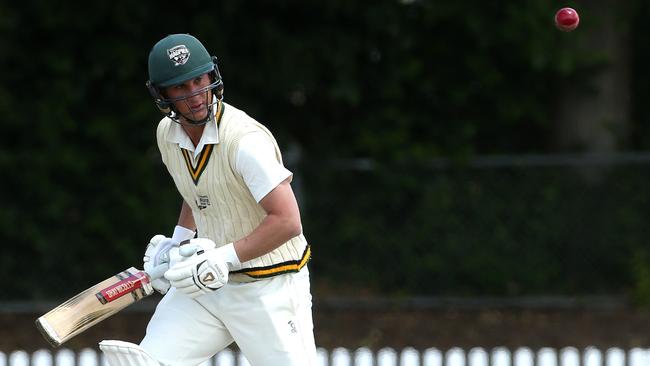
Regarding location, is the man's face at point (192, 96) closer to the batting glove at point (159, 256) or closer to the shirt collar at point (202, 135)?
the shirt collar at point (202, 135)

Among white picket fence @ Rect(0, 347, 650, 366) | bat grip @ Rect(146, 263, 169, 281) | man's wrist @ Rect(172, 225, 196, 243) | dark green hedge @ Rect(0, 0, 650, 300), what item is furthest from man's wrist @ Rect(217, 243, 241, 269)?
dark green hedge @ Rect(0, 0, 650, 300)

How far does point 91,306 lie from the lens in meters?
3.83

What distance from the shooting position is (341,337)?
7336mm

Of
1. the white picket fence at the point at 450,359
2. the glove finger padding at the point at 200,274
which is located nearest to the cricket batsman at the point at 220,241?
the glove finger padding at the point at 200,274

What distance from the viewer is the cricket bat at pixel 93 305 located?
147 inches

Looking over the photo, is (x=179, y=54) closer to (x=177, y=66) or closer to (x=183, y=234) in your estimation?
(x=177, y=66)

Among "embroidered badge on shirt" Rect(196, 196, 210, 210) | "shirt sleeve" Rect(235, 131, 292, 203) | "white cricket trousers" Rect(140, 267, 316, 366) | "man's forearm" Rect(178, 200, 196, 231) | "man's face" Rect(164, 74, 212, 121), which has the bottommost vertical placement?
"white cricket trousers" Rect(140, 267, 316, 366)

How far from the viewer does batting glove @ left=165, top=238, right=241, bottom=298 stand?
3.59 m

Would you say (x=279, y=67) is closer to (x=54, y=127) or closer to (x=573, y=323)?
(x=54, y=127)

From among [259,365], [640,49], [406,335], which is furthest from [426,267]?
[259,365]

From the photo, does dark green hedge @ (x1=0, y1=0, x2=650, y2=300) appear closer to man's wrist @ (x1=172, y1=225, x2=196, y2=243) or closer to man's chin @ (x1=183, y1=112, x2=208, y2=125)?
man's wrist @ (x1=172, y1=225, x2=196, y2=243)

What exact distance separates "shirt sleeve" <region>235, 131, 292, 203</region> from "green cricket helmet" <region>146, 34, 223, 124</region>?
0.17 m

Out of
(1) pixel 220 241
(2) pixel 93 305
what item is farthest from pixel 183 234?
(2) pixel 93 305

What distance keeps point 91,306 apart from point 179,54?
88cm
